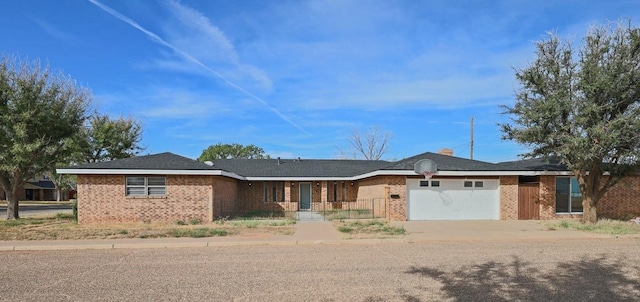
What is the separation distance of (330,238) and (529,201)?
1192cm

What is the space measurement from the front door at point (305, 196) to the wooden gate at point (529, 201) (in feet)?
41.2

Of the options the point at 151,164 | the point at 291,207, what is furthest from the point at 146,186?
the point at 291,207

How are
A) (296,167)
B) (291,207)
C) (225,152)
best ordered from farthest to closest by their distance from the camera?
(225,152), (296,167), (291,207)

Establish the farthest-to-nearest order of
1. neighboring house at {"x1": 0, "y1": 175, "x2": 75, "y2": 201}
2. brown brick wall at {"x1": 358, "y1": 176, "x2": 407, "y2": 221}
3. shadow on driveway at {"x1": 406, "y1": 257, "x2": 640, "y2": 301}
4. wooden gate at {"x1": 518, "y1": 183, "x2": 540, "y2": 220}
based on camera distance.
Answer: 1. neighboring house at {"x1": 0, "y1": 175, "x2": 75, "y2": 201}
2. wooden gate at {"x1": 518, "y1": 183, "x2": 540, "y2": 220}
3. brown brick wall at {"x1": 358, "y1": 176, "x2": 407, "y2": 221}
4. shadow on driveway at {"x1": 406, "y1": 257, "x2": 640, "y2": 301}

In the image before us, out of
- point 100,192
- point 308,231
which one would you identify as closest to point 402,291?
point 308,231

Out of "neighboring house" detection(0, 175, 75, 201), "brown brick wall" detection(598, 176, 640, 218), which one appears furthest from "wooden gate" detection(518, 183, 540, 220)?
"neighboring house" detection(0, 175, 75, 201)

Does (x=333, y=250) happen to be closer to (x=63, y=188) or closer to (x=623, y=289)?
(x=623, y=289)

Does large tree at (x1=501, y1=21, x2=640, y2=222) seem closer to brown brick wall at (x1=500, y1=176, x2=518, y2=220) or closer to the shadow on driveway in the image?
brown brick wall at (x1=500, y1=176, x2=518, y2=220)

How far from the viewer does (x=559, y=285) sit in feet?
24.2

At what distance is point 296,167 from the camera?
29.7 m

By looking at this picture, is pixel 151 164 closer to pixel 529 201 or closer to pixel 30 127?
pixel 30 127

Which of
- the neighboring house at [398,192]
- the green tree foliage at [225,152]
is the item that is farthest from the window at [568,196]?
the green tree foliage at [225,152]

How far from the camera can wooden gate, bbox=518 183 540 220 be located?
20.9 m

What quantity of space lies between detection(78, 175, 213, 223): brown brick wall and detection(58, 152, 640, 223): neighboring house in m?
0.04
